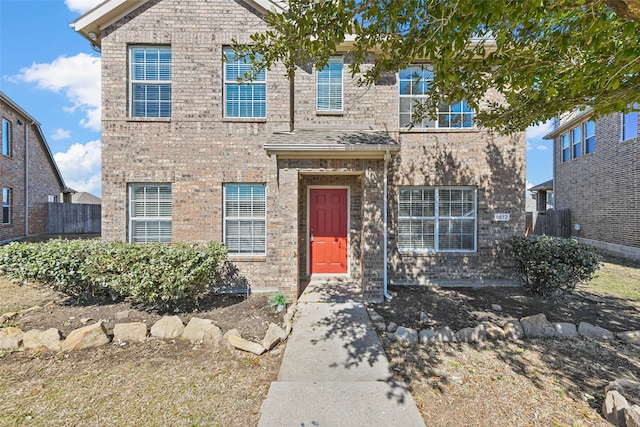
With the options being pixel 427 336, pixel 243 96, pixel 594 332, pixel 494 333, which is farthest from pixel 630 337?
pixel 243 96

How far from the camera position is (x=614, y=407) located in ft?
9.45

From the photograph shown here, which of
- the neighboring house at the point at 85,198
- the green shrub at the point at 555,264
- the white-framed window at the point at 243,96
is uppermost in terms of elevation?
the white-framed window at the point at 243,96

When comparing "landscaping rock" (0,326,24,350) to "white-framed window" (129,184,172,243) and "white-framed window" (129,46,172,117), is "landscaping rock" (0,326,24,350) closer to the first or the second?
"white-framed window" (129,184,172,243)

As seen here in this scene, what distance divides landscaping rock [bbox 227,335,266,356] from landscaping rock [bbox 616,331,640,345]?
572cm

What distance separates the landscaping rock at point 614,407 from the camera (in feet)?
9.19

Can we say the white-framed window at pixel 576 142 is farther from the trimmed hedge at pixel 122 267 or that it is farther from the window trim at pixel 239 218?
the trimmed hedge at pixel 122 267

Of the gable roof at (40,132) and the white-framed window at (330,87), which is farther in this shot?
the gable roof at (40,132)

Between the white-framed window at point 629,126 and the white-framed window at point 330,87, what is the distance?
12.2 m

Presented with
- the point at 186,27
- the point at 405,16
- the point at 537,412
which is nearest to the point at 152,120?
the point at 186,27

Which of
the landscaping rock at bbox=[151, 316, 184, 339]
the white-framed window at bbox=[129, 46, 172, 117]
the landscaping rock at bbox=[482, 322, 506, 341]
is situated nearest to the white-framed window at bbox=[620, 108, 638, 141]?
the landscaping rock at bbox=[482, 322, 506, 341]

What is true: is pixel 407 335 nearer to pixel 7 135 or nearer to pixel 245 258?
pixel 245 258

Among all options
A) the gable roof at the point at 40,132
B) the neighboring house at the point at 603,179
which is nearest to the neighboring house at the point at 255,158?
the neighboring house at the point at 603,179

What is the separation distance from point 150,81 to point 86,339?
5923mm

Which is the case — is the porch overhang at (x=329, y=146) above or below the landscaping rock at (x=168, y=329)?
above
